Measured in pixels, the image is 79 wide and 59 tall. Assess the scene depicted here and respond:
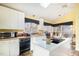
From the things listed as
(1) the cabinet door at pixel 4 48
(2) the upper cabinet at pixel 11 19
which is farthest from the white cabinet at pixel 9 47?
(2) the upper cabinet at pixel 11 19

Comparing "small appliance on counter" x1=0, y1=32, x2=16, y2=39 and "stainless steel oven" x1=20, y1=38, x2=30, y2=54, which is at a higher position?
"small appliance on counter" x1=0, y1=32, x2=16, y2=39

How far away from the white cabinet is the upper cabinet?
0.62 feet

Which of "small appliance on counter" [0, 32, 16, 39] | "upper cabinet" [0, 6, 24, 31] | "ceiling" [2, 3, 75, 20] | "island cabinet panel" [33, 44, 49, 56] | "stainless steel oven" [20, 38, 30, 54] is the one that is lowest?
"island cabinet panel" [33, 44, 49, 56]

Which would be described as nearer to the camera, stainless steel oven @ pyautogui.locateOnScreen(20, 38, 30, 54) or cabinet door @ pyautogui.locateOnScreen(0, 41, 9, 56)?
cabinet door @ pyautogui.locateOnScreen(0, 41, 9, 56)

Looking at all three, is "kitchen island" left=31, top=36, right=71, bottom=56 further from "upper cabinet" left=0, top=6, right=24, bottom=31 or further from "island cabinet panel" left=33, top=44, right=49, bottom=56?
"upper cabinet" left=0, top=6, right=24, bottom=31

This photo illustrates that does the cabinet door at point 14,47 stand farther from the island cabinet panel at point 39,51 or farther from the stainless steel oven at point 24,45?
the island cabinet panel at point 39,51

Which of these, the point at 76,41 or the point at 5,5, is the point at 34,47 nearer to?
the point at 76,41

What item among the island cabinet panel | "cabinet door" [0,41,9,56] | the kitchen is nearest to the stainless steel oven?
the kitchen

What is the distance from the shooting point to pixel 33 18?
178cm

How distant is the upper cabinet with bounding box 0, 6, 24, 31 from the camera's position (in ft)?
5.60

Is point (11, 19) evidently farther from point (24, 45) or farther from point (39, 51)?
point (39, 51)

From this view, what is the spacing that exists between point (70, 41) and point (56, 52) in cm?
27

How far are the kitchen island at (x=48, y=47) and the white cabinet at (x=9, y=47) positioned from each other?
24 cm

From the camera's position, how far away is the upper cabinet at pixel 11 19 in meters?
1.71
